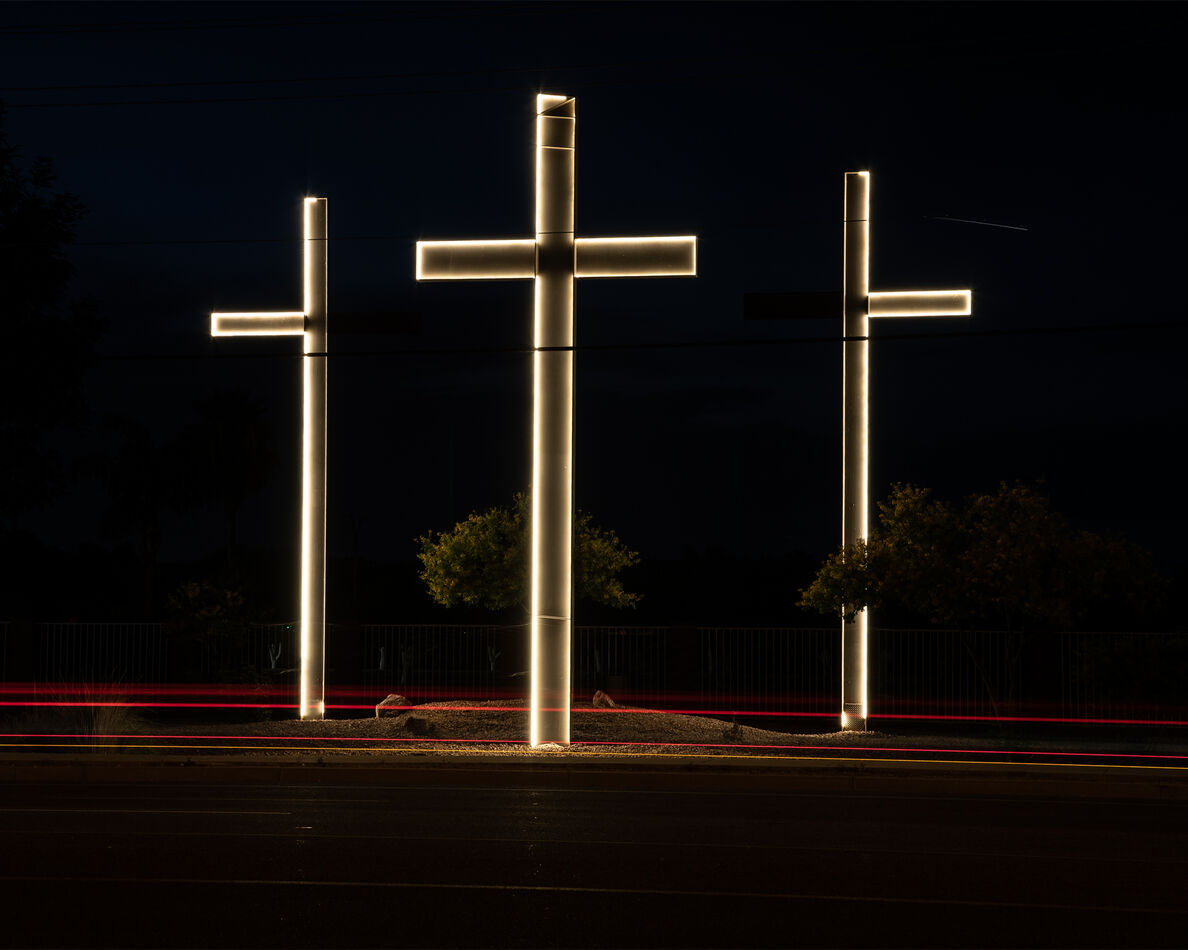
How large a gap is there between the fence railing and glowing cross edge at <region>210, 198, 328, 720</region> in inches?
189

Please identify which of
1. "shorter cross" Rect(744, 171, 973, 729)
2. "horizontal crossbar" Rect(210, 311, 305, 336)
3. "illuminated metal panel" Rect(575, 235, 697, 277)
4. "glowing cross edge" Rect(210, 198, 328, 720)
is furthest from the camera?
"horizontal crossbar" Rect(210, 311, 305, 336)

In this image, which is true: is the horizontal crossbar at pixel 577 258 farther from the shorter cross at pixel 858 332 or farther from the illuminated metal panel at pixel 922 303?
the illuminated metal panel at pixel 922 303

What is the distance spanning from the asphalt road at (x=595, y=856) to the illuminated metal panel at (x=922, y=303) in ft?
20.7

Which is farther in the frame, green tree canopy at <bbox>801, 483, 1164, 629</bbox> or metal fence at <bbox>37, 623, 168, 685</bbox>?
metal fence at <bbox>37, 623, 168, 685</bbox>

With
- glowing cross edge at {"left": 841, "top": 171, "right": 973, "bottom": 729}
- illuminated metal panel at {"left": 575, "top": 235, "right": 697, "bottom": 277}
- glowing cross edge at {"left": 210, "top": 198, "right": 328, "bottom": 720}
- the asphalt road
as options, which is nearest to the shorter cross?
glowing cross edge at {"left": 841, "top": 171, "right": 973, "bottom": 729}

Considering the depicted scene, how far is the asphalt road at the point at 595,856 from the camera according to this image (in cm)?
702

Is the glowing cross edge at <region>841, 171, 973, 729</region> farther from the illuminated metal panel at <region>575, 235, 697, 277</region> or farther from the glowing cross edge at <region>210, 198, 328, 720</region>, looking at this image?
the glowing cross edge at <region>210, 198, 328, 720</region>

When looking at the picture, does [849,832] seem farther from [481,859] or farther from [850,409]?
[850,409]

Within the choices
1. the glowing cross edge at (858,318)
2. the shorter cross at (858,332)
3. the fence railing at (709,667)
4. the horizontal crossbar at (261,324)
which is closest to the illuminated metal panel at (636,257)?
the shorter cross at (858,332)

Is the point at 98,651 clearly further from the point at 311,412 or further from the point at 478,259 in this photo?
the point at 478,259

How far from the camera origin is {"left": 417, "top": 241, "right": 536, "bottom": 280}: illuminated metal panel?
16.4 meters

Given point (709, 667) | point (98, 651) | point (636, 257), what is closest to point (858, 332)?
point (636, 257)

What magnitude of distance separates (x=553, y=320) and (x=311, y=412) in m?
4.10

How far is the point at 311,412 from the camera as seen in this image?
719 inches
